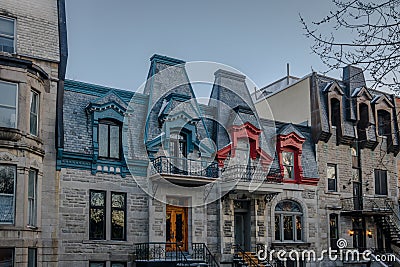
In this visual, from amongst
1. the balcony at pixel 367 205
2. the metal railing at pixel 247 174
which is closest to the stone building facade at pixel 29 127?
the metal railing at pixel 247 174

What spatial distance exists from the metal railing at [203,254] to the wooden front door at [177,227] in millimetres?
471

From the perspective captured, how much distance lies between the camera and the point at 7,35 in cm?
1959

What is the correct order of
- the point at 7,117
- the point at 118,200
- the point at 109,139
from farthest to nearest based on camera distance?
the point at 109,139
the point at 118,200
the point at 7,117

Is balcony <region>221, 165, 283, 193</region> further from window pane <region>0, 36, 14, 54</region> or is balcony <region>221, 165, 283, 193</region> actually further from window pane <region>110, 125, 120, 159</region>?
window pane <region>0, 36, 14, 54</region>

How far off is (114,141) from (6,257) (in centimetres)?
609

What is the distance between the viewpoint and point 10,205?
18.0 m

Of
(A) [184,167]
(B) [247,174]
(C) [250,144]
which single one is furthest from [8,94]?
(C) [250,144]

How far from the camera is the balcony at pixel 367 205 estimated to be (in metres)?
28.1

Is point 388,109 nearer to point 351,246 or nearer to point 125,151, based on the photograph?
point 351,246

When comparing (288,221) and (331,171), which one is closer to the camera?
(288,221)

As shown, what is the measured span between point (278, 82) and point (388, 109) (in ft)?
28.3

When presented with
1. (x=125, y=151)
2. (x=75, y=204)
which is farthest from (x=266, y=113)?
(x=75, y=204)

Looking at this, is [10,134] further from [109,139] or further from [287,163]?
[287,163]

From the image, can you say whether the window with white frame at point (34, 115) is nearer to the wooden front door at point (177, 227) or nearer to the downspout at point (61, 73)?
the downspout at point (61, 73)
